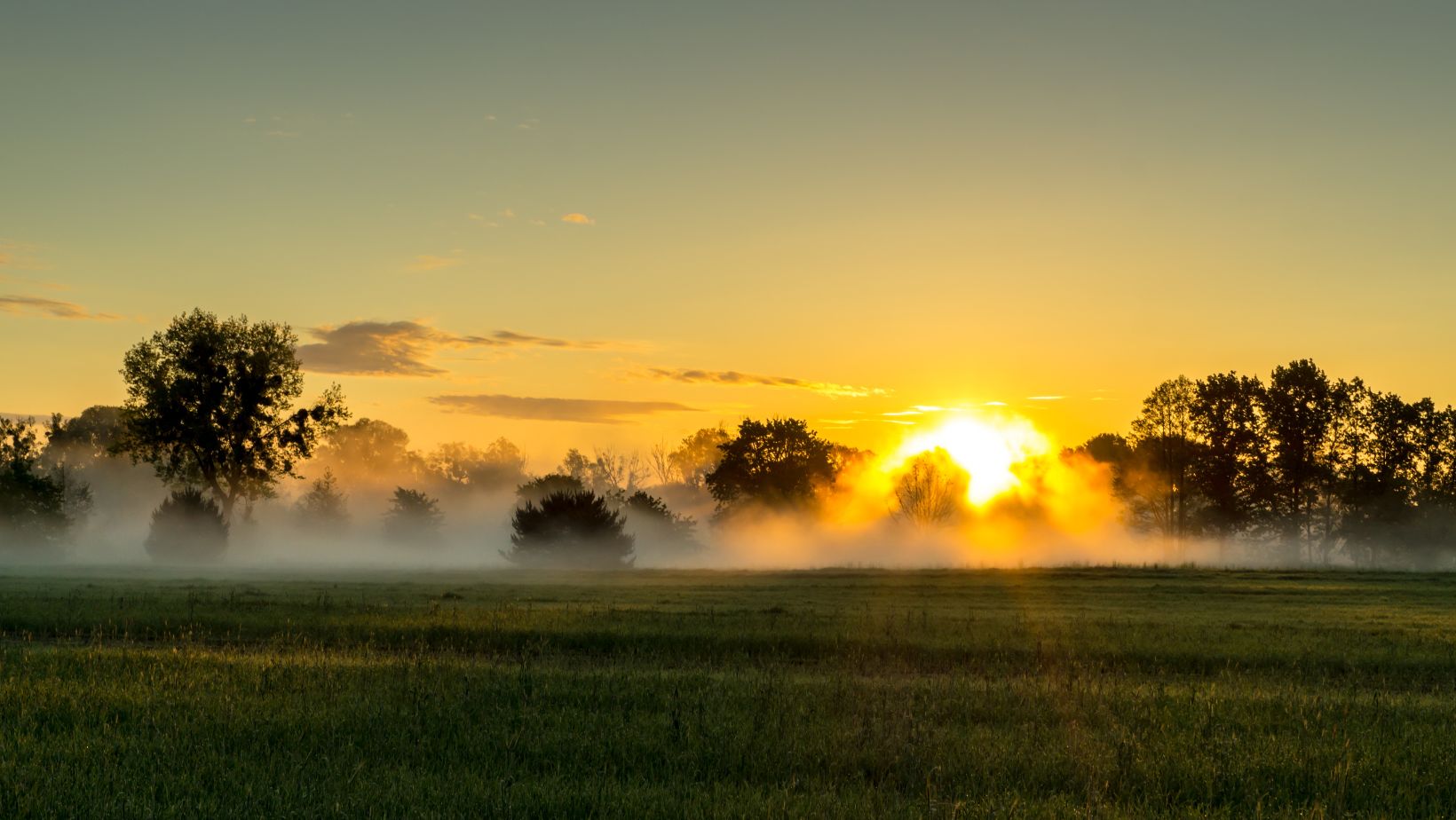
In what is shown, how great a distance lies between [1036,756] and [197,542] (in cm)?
8693

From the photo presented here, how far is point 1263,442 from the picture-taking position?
106750 mm

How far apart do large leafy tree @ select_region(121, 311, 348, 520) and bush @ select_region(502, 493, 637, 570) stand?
19.2m

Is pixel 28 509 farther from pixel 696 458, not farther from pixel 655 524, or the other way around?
pixel 696 458

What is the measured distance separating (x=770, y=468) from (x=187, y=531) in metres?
63.2

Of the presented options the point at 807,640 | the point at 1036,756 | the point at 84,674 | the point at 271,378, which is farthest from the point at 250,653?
the point at 271,378

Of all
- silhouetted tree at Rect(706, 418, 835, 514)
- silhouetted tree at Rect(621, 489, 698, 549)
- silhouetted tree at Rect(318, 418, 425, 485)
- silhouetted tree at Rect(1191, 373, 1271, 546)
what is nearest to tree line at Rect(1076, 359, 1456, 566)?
silhouetted tree at Rect(1191, 373, 1271, 546)

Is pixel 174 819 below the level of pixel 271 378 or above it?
below

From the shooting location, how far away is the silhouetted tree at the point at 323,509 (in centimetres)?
14825

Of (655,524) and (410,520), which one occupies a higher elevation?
(655,524)

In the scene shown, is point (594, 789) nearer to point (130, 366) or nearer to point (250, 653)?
point (250, 653)

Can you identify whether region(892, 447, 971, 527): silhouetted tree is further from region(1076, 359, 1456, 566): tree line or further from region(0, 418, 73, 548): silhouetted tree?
region(0, 418, 73, 548): silhouetted tree

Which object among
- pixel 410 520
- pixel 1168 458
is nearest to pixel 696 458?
pixel 410 520

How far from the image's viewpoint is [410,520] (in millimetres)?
136875

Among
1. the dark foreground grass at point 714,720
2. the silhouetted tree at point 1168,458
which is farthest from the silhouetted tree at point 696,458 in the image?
the dark foreground grass at point 714,720
